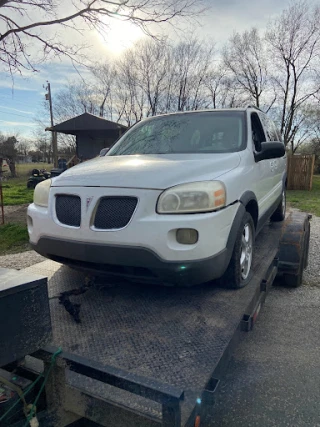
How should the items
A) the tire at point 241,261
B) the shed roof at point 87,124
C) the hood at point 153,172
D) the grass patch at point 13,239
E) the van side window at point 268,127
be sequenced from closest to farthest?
the hood at point 153,172 → the tire at point 241,261 → the van side window at point 268,127 → the grass patch at point 13,239 → the shed roof at point 87,124

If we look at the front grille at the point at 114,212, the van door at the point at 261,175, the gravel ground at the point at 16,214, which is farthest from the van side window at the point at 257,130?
the gravel ground at the point at 16,214

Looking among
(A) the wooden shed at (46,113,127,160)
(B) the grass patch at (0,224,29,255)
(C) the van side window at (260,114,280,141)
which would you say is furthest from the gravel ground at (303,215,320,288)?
(A) the wooden shed at (46,113,127,160)

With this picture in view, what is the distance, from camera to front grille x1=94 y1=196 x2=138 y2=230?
2.13 meters

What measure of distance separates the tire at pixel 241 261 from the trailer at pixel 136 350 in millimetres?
67

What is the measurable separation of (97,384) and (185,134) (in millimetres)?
2516

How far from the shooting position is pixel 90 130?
16.4m

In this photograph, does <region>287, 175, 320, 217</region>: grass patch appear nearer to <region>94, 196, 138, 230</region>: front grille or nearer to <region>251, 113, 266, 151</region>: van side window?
<region>251, 113, 266, 151</region>: van side window

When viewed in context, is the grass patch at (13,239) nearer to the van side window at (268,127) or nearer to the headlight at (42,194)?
the headlight at (42,194)

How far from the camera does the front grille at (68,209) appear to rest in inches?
90.0

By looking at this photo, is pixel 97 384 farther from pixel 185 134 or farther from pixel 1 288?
pixel 185 134

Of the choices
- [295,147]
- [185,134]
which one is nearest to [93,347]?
[185,134]

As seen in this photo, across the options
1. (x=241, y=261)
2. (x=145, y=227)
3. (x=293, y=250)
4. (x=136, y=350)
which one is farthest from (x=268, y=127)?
(x=136, y=350)

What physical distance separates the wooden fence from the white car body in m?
15.8

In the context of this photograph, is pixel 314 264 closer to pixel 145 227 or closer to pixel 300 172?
pixel 145 227
